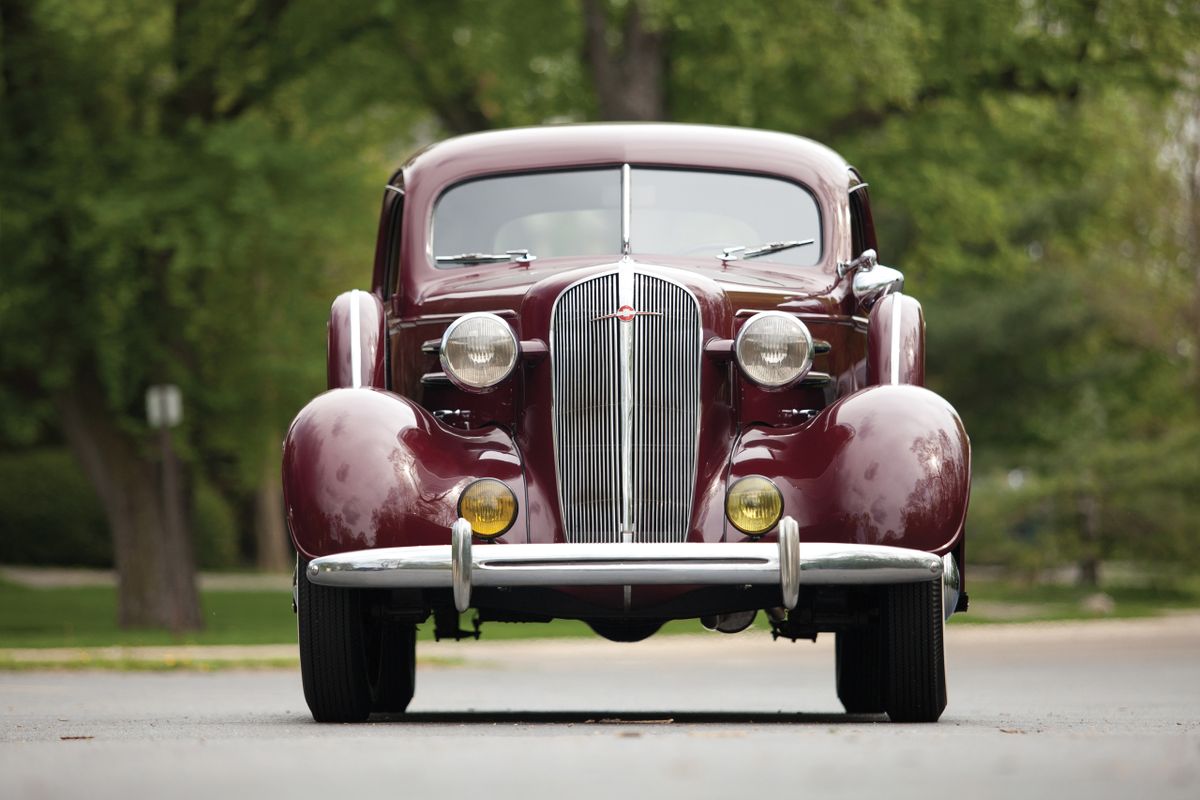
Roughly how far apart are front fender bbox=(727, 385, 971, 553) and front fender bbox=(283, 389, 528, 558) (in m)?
0.95

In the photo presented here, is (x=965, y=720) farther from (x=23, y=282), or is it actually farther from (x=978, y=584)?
(x=978, y=584)

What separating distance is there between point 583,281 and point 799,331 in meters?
0.81

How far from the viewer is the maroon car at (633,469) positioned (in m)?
6.34

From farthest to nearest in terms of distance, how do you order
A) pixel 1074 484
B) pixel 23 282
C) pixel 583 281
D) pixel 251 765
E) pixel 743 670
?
pixel 1074 484, pixel 23 282, pixel 743 670, pixel 583 281, pixel 251 765

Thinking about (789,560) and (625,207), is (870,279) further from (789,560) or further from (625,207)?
(789,560)

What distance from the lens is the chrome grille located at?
265 inches

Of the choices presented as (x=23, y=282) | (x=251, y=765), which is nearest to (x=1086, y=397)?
(x=23, y=282)

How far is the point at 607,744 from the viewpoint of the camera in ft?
18.2

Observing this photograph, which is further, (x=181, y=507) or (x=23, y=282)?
(x=181, y=507)

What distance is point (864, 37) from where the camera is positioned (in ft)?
58.6

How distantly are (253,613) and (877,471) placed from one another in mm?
19857

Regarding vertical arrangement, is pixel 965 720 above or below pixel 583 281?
below

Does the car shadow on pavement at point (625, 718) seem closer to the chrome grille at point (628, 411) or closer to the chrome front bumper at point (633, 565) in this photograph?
the chrome grille at point (628, 411)

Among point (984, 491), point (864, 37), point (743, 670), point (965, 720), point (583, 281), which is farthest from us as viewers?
point (984, 491)
